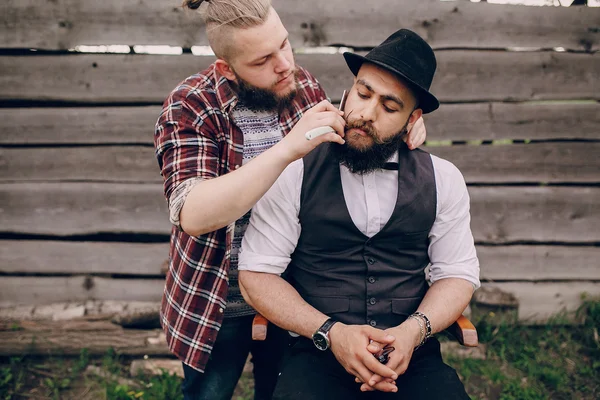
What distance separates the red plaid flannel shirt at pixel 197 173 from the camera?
1.77 meters

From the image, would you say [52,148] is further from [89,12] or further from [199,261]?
[199,261]

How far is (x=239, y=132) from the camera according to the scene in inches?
76.0

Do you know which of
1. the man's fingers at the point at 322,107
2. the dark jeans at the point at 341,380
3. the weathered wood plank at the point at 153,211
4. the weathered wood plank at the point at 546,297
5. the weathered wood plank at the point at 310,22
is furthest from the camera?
the weathered wood plank at the point at 546,297

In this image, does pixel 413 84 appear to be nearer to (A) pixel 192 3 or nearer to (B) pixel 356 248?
(B) pixel 356 248

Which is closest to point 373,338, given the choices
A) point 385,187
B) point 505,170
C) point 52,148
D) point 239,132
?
point 385,187

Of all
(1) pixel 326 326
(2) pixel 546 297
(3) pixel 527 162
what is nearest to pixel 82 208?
(1) pixel 326 326

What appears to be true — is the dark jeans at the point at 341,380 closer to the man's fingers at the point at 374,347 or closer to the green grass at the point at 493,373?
the man's fingers at the point at 374,347

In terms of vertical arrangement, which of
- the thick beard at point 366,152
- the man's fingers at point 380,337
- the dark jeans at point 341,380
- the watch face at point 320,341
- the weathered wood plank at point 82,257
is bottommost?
the weathered wood plank at point 82,257

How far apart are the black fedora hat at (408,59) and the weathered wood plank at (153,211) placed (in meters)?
1.50

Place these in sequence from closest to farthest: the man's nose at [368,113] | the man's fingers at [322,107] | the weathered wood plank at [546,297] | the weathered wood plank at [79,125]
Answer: the man's fingers at [322,107] → the man's nose at [368,113] → the weathered wood plank at [79,125] → the weathered wood plank at [546,297]

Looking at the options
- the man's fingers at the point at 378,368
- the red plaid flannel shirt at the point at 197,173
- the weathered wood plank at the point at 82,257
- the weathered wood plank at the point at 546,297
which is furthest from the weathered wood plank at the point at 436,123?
the man's fingers at the point at 378,368

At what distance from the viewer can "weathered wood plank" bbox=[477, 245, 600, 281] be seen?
3361 mm

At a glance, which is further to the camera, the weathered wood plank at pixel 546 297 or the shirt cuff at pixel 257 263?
the weathered wood plank at pixel 546 297

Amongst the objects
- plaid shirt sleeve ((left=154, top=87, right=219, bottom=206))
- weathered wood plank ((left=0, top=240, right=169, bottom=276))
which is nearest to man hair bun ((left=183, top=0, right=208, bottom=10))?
plaid shirt sleeve ((left=154, top=87, right=219, bottom=206))
